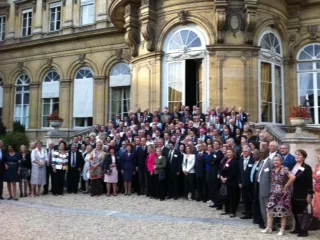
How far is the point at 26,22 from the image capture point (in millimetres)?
26000

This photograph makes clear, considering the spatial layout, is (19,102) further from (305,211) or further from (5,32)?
(305,211)

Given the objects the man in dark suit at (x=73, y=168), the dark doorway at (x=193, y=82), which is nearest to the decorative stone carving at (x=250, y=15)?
the dark doorway at (x=193, y=82)

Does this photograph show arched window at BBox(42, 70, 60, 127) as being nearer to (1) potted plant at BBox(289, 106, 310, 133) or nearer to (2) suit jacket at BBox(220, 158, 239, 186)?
(1) potted plant at BBox(289, 106, 310, 133)

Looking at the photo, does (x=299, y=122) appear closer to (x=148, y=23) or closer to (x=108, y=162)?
(x=108, y=162)

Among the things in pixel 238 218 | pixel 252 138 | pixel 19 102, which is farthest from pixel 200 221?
pixel 19 102

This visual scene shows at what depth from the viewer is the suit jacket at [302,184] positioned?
710cm

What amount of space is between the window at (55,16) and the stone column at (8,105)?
4.78 metres

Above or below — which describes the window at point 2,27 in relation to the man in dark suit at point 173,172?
above

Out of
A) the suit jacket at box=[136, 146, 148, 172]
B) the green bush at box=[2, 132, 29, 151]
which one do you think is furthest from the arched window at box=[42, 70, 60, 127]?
A: the suit jacket at box=[136, 146, 148, 172]

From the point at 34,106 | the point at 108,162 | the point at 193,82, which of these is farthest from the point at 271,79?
the point at 34,106

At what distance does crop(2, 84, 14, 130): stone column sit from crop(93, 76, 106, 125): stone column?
655cm

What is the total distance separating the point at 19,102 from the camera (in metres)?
25.8

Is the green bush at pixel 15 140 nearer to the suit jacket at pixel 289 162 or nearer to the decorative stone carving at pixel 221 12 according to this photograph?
the decorative stone carving at pixel 221 12

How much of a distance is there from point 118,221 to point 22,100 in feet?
64.0
